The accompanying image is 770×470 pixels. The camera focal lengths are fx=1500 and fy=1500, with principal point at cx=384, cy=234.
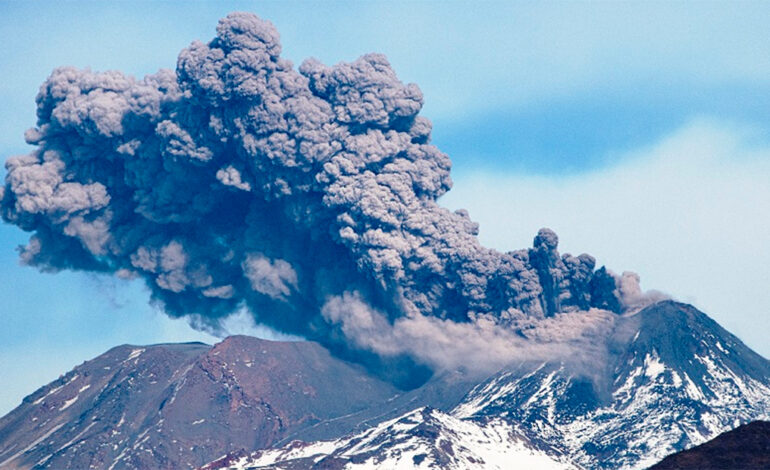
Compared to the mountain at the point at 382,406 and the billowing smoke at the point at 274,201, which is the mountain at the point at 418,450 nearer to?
the mountain at the point at 382,406

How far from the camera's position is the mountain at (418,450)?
319ft

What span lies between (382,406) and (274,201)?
17.3 metres

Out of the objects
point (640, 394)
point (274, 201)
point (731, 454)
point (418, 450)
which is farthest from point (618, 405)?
point (731, 454)

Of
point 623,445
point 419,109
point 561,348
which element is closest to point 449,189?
point 419,109

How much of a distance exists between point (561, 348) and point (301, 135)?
84.5 ft

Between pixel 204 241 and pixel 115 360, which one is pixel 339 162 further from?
pixel 115 360

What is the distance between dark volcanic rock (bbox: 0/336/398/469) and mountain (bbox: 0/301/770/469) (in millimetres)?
109

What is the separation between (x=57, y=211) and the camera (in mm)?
110438

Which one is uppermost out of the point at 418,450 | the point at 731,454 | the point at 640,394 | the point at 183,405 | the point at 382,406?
the point at 183,405

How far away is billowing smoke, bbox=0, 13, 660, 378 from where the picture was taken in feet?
347

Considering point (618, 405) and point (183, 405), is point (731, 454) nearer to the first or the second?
point (618, 405)

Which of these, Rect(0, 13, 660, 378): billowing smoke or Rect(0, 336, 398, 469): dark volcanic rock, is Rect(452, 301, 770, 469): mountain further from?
Rect(0, 336, 398, 469): dark volcanic rock

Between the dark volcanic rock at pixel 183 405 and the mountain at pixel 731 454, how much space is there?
164 feet

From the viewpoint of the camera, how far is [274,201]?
110 metres
